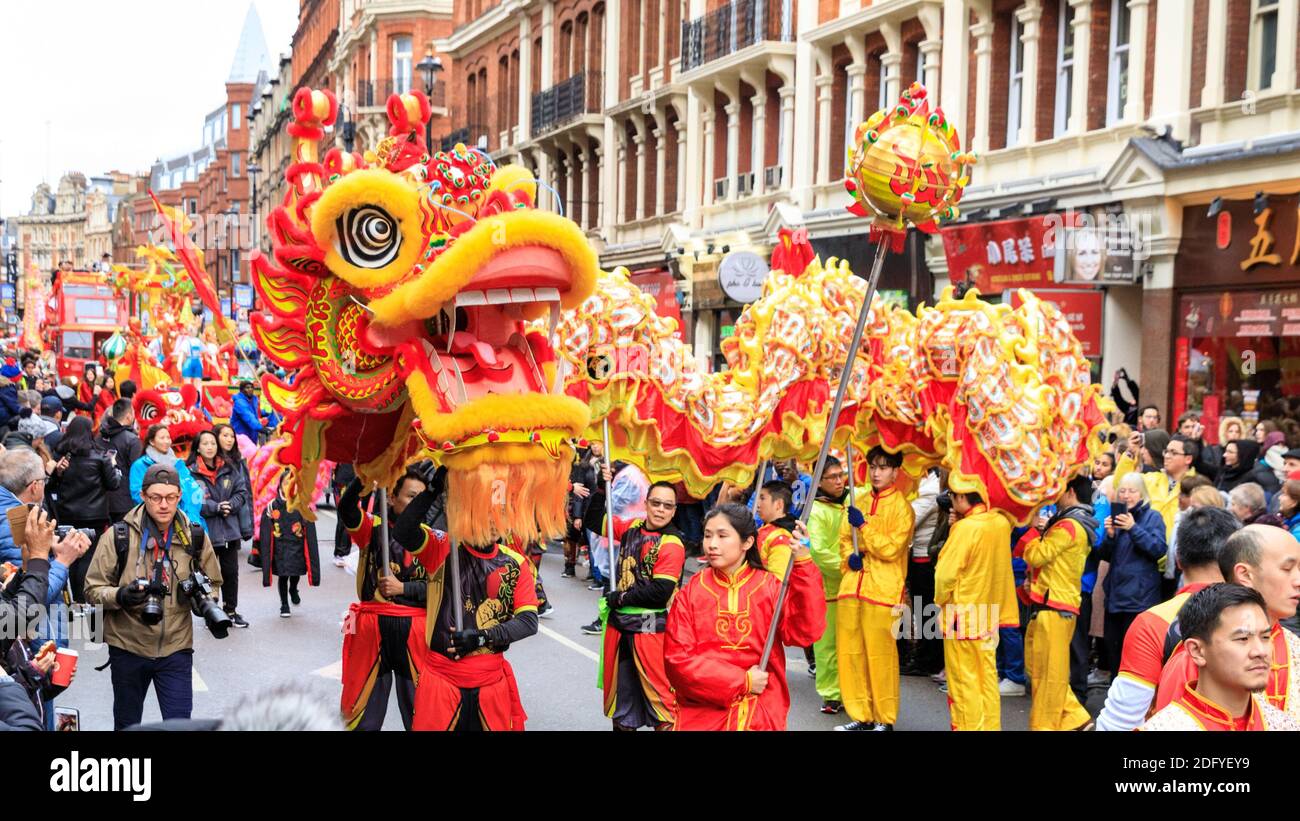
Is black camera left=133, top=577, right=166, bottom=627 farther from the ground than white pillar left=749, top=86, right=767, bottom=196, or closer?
closer

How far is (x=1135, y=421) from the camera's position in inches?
595

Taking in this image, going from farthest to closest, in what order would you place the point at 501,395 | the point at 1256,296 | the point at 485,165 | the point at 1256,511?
the point at 1256,296, the point at 1256,511, the point at 485,165, the point at 501,395

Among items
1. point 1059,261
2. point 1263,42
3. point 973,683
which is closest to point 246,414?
point 1059,261

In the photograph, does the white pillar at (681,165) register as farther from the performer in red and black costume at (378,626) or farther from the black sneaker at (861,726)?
the performer in red and black costume at (378,626)

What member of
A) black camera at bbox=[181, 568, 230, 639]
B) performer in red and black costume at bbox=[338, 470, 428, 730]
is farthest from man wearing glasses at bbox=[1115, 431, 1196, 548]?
black camera at bbox=[181, 568, 230, 639]

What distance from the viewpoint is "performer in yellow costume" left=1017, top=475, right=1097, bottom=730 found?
7879 millimetres

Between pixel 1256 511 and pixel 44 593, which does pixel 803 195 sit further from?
pixel 44 593

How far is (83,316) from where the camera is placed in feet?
126

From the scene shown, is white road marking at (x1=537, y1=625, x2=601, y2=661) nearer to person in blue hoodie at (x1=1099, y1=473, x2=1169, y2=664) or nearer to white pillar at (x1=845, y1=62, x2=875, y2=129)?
A: person in blue hoodie at (x1=1099, y1=473, x2=1169, y2=664)

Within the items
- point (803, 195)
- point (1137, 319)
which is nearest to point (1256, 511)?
point (1137, 319)

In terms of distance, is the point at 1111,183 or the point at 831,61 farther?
the point at 831,61

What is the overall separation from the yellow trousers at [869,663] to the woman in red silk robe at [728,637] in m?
2.84

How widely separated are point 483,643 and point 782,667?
1.29 meters

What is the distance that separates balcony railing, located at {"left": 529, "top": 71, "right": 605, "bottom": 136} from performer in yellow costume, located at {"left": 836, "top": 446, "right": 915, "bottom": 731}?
23177 mm
